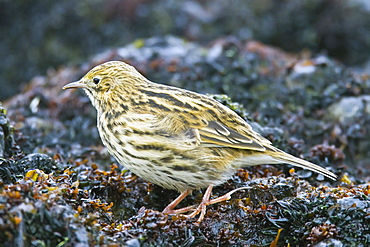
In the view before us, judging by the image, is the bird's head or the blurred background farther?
the blurred background

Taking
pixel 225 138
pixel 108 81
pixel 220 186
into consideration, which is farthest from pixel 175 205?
pixel 108 81

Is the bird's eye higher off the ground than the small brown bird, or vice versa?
the bird's eye

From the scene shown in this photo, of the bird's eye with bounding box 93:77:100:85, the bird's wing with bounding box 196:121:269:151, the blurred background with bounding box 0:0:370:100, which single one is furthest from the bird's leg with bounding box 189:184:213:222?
the blurred background with bounding box 0:0:370:100

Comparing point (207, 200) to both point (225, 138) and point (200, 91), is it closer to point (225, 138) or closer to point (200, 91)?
point (225, 138)

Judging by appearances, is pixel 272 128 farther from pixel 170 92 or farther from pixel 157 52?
pixel 157 52

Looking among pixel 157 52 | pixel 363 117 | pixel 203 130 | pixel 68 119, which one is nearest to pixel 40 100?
pixel 68 119

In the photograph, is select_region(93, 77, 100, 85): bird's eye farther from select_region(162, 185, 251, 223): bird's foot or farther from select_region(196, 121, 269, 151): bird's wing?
select_region(162, 185, 251, 223): bird's foot
